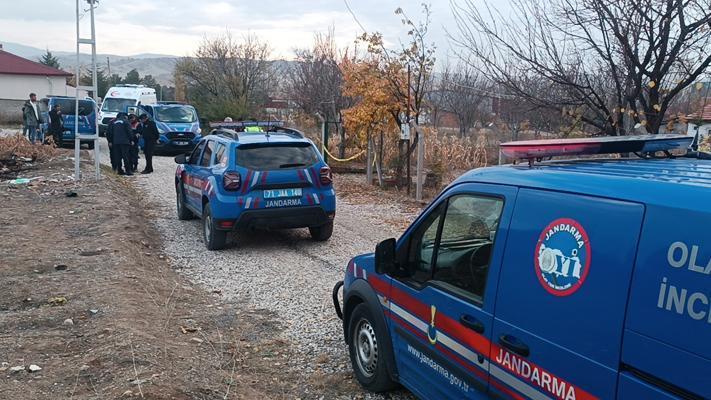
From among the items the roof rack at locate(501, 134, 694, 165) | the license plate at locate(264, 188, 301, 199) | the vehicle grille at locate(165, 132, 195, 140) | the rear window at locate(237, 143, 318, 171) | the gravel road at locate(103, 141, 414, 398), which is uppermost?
the roof rack at locate(501, 134, 694, 165)

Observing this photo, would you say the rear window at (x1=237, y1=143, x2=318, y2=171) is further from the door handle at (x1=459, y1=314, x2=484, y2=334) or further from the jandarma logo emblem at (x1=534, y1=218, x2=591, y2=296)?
the jandarma logo emblem at (x1=534, y1=218, x2=591, y2=296)

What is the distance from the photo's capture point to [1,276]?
22.8 ft

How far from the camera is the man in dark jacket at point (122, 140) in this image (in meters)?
16.9

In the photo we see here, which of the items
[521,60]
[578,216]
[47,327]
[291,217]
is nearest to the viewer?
[578,216]

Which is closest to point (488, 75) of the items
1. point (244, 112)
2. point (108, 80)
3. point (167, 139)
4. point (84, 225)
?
point (84, 225)

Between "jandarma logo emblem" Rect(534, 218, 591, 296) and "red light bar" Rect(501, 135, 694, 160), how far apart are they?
24.6 inches

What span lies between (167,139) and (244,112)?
972 cm

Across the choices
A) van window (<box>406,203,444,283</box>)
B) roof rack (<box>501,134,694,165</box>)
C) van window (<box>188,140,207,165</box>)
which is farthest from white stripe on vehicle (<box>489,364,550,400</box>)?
van window (<box>188,140,207,165</box>)

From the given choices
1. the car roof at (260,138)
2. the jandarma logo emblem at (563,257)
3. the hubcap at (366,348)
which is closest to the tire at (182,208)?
the car roof at (260,138)

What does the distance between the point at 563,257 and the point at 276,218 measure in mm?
6536

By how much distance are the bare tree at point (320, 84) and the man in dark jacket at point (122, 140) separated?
6945 millimetres

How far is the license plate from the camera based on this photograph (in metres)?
8.76

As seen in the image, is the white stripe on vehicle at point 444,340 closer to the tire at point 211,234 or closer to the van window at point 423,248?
the van window at point 423,248

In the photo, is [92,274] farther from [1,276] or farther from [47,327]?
[47,327]
